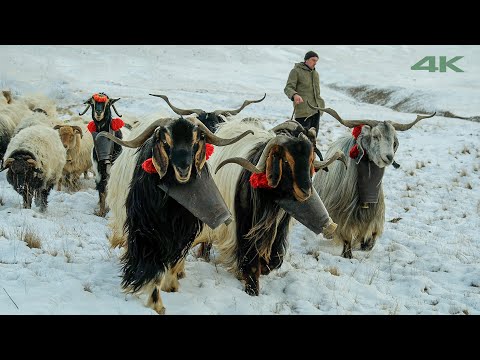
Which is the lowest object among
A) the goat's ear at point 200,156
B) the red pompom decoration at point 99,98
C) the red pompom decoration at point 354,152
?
the red pompom decoration at point 354,152

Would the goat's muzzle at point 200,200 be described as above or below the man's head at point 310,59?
below

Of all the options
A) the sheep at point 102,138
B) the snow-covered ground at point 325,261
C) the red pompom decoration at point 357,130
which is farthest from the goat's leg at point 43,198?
the red pompom decoration at point 357,130

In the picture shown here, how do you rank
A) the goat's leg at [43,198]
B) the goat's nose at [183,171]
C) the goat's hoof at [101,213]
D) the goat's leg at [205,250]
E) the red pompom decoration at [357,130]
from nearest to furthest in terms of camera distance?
the goat's nose at [183,171]
the goat's leg at [205,250]
the red pompom decoration at [357,130]
the goat's leg at [43,198]
the goat's hoof at [101,213]

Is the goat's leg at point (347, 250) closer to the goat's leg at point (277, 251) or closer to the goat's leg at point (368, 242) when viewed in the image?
the goat's leg at point (368, 242)

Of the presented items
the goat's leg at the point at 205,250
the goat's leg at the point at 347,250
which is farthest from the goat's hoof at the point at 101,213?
the goat's leg at the point at 347,250

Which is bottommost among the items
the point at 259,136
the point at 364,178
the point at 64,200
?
the point at 64,200

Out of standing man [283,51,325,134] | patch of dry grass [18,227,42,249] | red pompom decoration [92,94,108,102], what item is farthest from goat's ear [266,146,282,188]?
red pompom decoration [92,94,108,102]

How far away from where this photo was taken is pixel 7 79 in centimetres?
3097

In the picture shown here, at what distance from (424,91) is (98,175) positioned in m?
27.1

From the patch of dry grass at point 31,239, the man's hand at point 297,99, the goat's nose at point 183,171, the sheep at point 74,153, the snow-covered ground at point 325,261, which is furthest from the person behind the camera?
the sheep at point 74,153

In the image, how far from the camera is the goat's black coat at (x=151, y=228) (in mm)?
4027

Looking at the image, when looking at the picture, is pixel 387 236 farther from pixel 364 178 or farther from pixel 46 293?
pixel 46 293

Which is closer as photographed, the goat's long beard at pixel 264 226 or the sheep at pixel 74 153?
the goat's long beard at pixel 264 226

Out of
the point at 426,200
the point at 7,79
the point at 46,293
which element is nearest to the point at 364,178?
the point at 426,200
